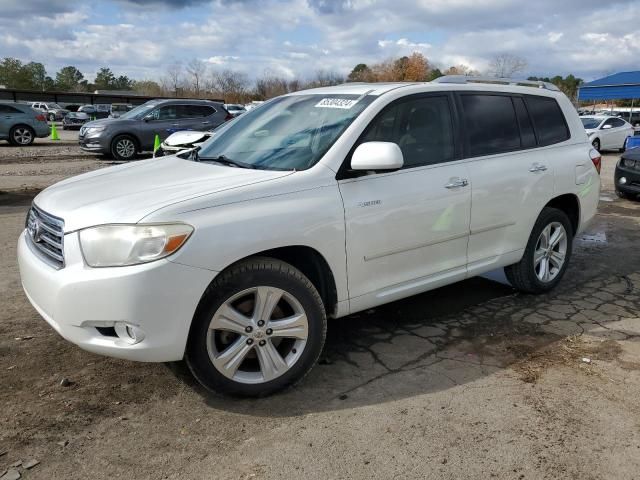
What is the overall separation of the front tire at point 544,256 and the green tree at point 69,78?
124401 millimetres

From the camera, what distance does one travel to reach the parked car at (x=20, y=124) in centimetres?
1997

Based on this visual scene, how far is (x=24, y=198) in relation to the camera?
941cm

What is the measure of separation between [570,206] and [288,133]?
9.56 ft

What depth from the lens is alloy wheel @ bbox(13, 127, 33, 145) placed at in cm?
2059

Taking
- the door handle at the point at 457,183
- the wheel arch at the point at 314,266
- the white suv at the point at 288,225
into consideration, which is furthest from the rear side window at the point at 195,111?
the wheel arch at the point at 314,266

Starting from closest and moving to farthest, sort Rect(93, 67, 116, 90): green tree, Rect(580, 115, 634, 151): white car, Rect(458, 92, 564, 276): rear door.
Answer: Rect(458, 92, 564, 276): rear door → Rect(580, 115, 634, 151): white car → Rect(93, 67, 116, 90): green tree

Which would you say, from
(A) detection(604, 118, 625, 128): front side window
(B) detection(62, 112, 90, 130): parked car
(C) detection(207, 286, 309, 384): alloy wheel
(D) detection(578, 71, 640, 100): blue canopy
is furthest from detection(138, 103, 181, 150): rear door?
(D) detection(578, 71, 640, 100): blue canopy

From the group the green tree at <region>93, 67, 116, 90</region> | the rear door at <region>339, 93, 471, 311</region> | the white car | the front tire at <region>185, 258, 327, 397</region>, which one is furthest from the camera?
the green tree at <region>93, 67, 116, 90</region>

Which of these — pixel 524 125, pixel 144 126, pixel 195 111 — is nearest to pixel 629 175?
pixel 524 125

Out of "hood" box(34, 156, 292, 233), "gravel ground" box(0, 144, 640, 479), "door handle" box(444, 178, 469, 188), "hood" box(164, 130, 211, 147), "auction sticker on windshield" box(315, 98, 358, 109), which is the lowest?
"gravel ground" box(0, 144, 640, 479)

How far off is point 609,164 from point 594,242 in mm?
12103

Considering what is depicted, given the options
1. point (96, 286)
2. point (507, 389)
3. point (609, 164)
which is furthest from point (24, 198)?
point (609, 164)

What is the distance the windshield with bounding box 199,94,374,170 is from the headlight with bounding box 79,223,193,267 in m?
0.92

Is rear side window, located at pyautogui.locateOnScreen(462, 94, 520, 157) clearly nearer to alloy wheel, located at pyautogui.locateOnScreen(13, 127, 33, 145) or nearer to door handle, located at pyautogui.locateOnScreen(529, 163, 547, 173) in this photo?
door handle, located at pyautogui.locateOnScreen(529, 163, 547, 173)
